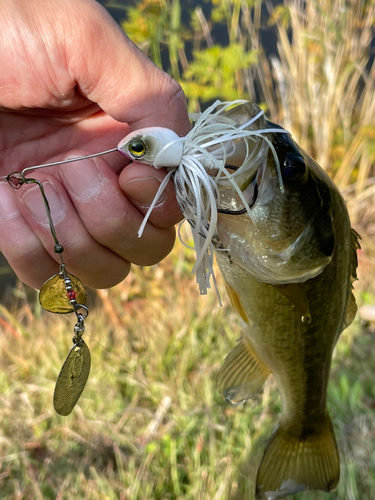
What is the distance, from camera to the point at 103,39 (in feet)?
3.79

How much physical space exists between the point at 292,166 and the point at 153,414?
176 centimetres

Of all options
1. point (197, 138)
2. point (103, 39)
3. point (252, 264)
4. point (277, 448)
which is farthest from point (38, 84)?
point (277, 448)

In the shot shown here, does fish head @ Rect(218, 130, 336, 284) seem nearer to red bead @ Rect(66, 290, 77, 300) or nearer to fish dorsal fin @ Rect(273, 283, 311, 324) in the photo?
fish dorsal fin @ Rect(273, 283, 311, 324)

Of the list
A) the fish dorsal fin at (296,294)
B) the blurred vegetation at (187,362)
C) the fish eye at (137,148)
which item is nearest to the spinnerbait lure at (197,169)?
the fish eye at (137,148)

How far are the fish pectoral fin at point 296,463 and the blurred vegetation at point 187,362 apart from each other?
1.48ft

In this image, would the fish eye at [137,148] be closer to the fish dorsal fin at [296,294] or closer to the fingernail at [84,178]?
the fingernail at [84,178]

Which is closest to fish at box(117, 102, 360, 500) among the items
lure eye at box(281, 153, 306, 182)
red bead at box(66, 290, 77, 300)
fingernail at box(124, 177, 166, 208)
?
lure eye at box(281, 153, 306, 182)

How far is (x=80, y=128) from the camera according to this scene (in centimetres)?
146

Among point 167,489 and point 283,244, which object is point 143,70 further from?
point 167,489

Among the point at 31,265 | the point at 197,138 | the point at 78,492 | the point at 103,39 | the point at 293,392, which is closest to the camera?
the point at 197,138

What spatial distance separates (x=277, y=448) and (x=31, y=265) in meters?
1.09

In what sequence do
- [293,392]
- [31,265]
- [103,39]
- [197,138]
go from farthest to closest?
[293,392]
[31,265]
[103,39]
[197,138]

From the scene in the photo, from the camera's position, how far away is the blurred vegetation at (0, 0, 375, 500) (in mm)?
1997

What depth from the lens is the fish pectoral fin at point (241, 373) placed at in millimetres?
1479
